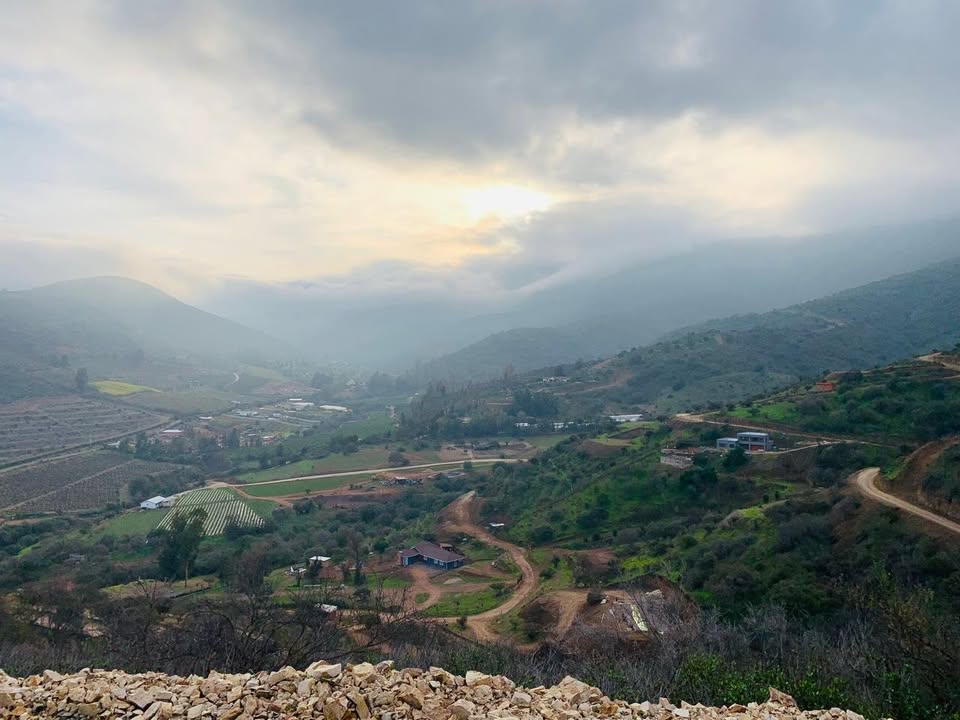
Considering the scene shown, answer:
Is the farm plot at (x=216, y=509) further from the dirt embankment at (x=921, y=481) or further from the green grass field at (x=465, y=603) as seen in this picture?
the dirt embankment at (x=921, y=481)

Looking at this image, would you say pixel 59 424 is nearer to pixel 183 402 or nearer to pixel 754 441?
pixel 183 402

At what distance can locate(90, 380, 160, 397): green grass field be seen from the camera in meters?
116

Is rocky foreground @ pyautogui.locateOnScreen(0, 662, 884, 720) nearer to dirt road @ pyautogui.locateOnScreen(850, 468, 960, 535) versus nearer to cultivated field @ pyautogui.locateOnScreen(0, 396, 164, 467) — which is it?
dirt road @ pyautogui.locateOnScreen(850, 468, 960, 535)


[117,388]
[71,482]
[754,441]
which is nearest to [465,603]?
[754,441]

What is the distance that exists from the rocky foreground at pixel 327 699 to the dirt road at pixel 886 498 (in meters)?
18.2

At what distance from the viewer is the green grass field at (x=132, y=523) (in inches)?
1921

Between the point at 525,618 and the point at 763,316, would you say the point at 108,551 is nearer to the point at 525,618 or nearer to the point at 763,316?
the point at 525,618

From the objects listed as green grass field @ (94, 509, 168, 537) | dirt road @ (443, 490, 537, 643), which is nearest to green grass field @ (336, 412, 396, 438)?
green grass field @ (94, 509, 168, 537)

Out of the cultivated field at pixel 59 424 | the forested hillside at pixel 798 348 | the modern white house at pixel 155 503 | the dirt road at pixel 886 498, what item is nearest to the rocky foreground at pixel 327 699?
the dirt road at pixel 886 498

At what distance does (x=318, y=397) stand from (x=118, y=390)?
46922 millimetres

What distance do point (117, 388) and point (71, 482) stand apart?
62.6m

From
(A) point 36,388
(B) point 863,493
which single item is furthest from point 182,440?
(B) point 863,493

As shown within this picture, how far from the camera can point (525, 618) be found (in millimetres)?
25453

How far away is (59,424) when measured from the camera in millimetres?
90562
